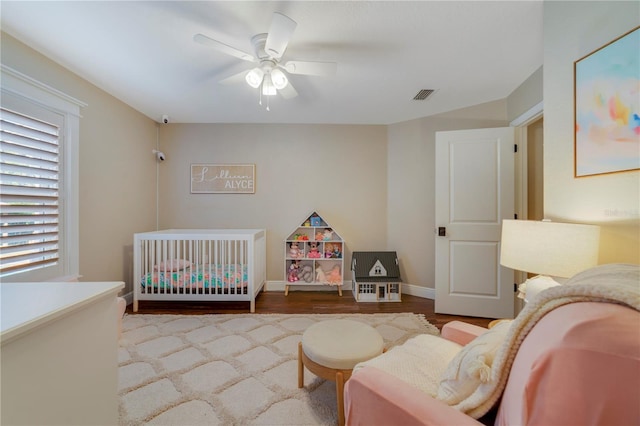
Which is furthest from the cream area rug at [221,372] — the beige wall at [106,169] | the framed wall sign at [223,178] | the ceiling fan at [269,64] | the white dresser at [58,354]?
the ceiling fan at [269,64]

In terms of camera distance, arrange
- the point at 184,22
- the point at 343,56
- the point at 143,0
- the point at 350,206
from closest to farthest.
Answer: the point at 143,0 → the point at 184,22 → the point at 343,56 → the point at 350,206

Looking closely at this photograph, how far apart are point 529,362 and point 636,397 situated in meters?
0.16

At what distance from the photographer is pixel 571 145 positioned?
1.36 metres

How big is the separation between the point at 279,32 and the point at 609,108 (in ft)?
5.51

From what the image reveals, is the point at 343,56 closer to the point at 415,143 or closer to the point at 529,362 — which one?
the point at 415,143

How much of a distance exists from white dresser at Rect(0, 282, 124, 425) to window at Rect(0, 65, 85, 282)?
1.27 m

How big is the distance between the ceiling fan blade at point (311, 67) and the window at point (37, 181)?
1.93 metres

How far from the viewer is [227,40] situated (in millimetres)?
1759

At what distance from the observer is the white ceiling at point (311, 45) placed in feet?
4.88

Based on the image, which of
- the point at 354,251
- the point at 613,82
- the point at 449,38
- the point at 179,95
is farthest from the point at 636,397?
the point at 179,95

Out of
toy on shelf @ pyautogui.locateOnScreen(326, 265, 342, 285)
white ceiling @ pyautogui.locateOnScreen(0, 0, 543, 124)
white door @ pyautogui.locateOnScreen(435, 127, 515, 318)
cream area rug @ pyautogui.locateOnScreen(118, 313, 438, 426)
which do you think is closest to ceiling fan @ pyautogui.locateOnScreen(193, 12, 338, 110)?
white ceiling @ pyautogui.locateOnScreen(0, 0, 543, 124)

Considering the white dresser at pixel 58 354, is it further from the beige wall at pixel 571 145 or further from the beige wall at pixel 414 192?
the beige wall at pixel 414 192

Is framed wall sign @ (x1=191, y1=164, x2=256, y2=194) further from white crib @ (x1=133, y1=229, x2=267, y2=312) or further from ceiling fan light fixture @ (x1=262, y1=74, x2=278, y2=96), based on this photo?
ceiling fan light fixture @ (x1=262, y1=74, x2=278, y2=96)

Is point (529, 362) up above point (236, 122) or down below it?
below
